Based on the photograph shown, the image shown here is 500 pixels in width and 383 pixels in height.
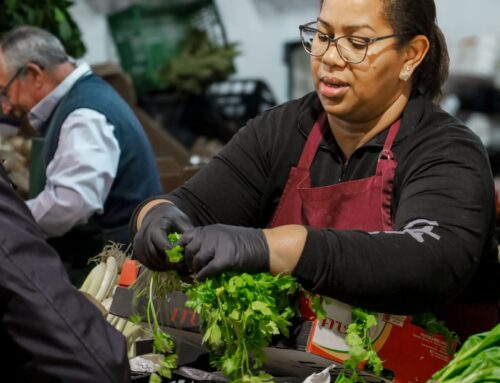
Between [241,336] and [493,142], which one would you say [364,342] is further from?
[493,142]

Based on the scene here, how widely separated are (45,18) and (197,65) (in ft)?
5.46

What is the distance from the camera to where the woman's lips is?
2266 mm

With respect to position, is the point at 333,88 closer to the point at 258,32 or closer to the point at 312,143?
the point at 312,143

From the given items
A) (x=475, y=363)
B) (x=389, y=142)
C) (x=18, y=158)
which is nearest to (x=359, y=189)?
(x=389, y=142)

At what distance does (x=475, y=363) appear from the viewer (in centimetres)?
198

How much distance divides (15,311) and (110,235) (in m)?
2.39

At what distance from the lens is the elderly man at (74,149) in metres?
3.94

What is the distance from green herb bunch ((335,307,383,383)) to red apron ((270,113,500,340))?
0.92 ft

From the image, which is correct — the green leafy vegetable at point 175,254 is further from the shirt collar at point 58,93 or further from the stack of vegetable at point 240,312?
the shirt collar at point 58,93

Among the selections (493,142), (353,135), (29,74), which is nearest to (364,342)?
(353,135)

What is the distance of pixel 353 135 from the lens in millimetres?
2365

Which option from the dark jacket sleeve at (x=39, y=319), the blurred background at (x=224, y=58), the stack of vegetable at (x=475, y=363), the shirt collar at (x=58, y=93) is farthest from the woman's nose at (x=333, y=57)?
the blurred background at (x=224, y=58)

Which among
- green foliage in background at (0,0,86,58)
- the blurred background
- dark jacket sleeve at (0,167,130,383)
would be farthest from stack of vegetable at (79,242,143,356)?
the blurred background

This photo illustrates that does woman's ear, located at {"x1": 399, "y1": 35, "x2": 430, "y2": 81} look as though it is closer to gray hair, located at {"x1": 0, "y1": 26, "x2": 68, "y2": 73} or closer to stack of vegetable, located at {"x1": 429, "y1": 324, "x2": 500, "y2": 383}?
stack of vegetable, located at {"x1": 429, "y1": 324, "x2": 500, "y2": 383}
